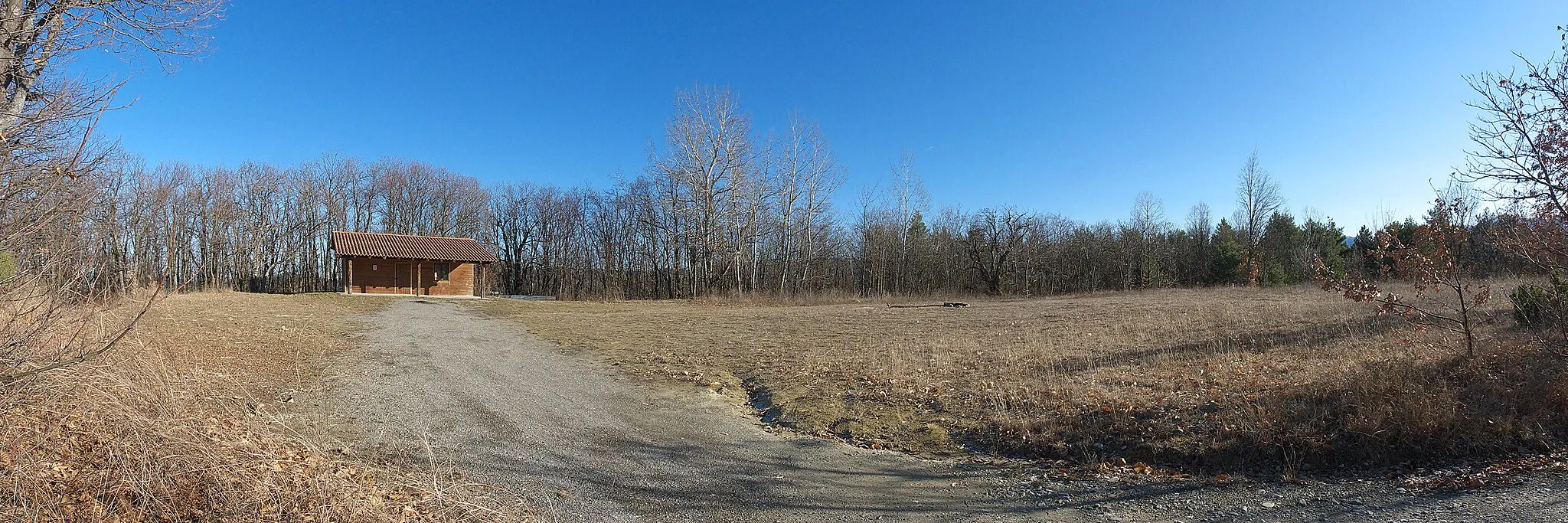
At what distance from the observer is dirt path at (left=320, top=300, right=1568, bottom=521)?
15.9ft

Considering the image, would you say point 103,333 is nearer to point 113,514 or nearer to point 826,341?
point 113,514

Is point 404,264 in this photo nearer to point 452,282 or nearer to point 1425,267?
point 452,282

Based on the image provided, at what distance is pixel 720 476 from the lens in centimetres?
601

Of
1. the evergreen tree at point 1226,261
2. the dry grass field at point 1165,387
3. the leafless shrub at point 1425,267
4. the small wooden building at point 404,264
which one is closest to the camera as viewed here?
the dry grass field at point 1165,387

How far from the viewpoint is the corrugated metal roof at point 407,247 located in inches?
1335

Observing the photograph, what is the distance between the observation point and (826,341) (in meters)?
15.5

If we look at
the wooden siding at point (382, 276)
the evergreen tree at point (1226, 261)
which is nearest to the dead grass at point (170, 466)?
the wooden siding at point (382, 276)

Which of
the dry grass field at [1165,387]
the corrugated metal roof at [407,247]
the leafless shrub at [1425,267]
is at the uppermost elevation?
the corrugated metal roof at [407,247]

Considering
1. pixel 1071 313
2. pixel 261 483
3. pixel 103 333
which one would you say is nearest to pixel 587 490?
pixel 261 483

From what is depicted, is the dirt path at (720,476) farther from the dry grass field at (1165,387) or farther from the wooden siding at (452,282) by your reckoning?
the wooden siding at (452,282)

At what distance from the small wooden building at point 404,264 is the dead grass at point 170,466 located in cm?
3162

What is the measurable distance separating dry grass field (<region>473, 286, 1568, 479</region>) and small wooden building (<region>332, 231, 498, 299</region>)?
73.9 ft

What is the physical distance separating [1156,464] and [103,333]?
26.5 feet

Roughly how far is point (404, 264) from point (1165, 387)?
35.9m
